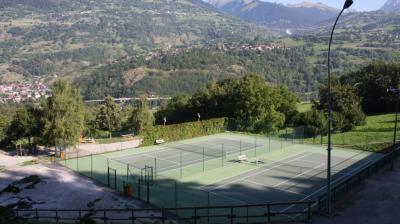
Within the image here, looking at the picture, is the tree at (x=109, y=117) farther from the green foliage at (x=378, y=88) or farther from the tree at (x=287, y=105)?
the green foliage at (x=378, y=88)

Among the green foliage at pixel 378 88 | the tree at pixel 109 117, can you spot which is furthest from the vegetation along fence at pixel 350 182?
the green foliage at pixel 378 88

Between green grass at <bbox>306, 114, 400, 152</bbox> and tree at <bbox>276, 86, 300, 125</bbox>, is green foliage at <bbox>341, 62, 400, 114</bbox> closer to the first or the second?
green grass at <bbox>306, 114, 400, 152</bbox>

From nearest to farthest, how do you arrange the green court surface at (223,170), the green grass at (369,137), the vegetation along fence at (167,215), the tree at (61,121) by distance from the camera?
the vegetation along fence at (167,215)
the green court surface at (223,170)
the tree at (61,121)
the green grass at (369,137)

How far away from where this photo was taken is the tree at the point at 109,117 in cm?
6094

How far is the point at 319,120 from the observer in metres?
52.5

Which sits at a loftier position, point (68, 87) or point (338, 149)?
point (68, 87)

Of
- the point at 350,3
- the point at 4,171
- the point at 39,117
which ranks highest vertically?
the point at 350,3

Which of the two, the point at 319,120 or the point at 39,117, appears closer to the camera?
the point at 39,117

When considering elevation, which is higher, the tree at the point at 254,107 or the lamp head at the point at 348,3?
the lamp head at the point at 348,3

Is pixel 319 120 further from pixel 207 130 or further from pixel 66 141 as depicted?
pixel 66 141

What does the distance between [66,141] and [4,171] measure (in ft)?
22.5

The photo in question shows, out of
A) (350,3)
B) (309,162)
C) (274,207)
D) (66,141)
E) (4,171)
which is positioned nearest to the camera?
(350,3)

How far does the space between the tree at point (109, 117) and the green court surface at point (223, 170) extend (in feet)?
50.4

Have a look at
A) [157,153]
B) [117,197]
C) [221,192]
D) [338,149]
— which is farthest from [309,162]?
[117,197]
